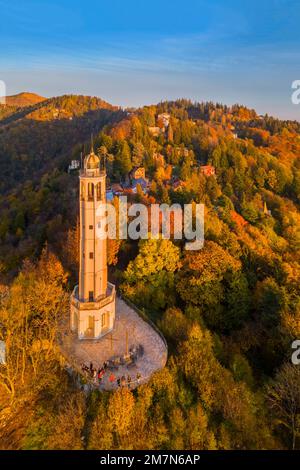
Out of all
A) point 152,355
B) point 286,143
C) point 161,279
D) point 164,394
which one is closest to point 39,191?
point 161,279

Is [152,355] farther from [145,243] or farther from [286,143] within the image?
[286,143]

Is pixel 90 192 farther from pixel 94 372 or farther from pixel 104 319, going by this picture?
pixel 94 372

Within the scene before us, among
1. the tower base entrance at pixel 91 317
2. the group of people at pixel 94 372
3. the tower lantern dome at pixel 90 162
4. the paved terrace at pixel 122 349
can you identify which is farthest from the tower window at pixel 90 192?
the group of people at pixel 94 372

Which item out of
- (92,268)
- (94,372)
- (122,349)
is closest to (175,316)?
(122,349)

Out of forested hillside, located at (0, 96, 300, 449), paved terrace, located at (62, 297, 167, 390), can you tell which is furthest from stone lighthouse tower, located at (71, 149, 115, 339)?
forested hillside, located at (0, 96, 300, 449)

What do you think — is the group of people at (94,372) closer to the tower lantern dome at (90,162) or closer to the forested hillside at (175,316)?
the forested hillside at (175,316)

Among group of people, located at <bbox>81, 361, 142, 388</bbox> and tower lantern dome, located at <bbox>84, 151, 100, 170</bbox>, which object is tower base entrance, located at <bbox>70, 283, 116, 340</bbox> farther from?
tower lantern dome, located at <bbox>84, 151, 100, 170</bbox>
